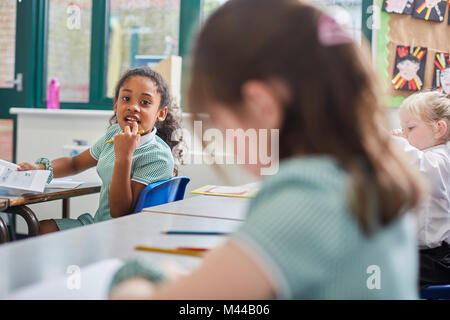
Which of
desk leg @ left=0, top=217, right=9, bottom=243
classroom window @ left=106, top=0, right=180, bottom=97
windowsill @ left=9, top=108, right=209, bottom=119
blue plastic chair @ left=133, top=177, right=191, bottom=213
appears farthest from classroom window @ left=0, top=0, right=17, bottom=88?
blue plastic chair @ left=133, top=177, right=191, bottom=213

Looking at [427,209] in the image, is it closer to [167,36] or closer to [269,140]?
[269,140]

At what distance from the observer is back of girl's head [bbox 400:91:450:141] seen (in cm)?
182

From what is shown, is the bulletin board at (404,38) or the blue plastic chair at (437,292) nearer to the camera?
the blue plastic chair at (437,292)

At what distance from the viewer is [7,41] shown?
386cm

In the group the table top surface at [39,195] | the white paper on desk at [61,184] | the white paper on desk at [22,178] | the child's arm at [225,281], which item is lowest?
the table top surface at [39,195]

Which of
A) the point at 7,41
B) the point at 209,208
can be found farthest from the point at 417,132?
the point at 7,41

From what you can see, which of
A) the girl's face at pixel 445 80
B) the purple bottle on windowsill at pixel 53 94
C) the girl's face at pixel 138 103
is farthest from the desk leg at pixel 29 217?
the girl's face at pixel 445 80

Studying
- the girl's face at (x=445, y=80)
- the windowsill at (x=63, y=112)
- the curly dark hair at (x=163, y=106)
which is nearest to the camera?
the curly dark hair at (x=163, y=106)

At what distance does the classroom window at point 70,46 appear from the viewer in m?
3.69

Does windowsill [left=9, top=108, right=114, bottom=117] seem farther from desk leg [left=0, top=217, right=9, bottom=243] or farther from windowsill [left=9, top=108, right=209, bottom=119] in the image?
desk leg [left=0, top=217, right=9, bottom=243]

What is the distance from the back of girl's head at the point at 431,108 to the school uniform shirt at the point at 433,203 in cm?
19

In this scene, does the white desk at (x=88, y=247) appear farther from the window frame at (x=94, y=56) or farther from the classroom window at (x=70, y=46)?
the classroom window at (x=70, y=46)
